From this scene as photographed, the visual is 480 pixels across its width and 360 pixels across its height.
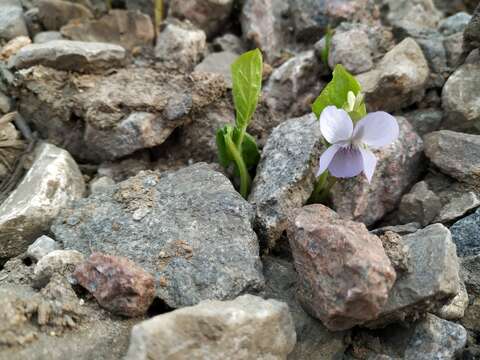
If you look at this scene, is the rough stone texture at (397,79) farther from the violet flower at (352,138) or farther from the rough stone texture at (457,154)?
the violet flower at (352,138)

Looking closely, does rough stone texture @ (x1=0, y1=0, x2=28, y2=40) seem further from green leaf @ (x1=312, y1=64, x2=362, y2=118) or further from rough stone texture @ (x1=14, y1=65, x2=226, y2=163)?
green leaf @ (x1=312, y1=64, x2=362, y2=118)

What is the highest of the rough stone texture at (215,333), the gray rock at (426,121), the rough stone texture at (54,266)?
the rough stone texture at (215,333)

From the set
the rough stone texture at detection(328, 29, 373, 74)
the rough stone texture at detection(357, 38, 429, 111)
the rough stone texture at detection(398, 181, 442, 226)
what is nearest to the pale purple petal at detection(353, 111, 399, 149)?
the rough stone texture at detection(398, 181, 442, 226)

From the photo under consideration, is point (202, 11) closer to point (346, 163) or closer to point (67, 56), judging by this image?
point (67, 56)

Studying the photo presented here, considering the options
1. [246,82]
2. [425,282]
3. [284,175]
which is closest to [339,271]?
[425,282]

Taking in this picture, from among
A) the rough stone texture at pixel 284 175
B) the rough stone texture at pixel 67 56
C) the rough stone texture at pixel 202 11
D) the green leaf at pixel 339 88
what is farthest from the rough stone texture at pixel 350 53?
the rough stone texture at pixel 67 56

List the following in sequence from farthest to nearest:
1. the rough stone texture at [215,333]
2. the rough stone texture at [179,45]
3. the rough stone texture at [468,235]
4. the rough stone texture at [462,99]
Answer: the rough stone texture at [179,45] < the rough stone texture at [462,99] < the rough stone texture at [468,235] < the rough stone texture at [215,333]

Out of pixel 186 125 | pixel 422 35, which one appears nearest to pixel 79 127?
pixel 186 125
